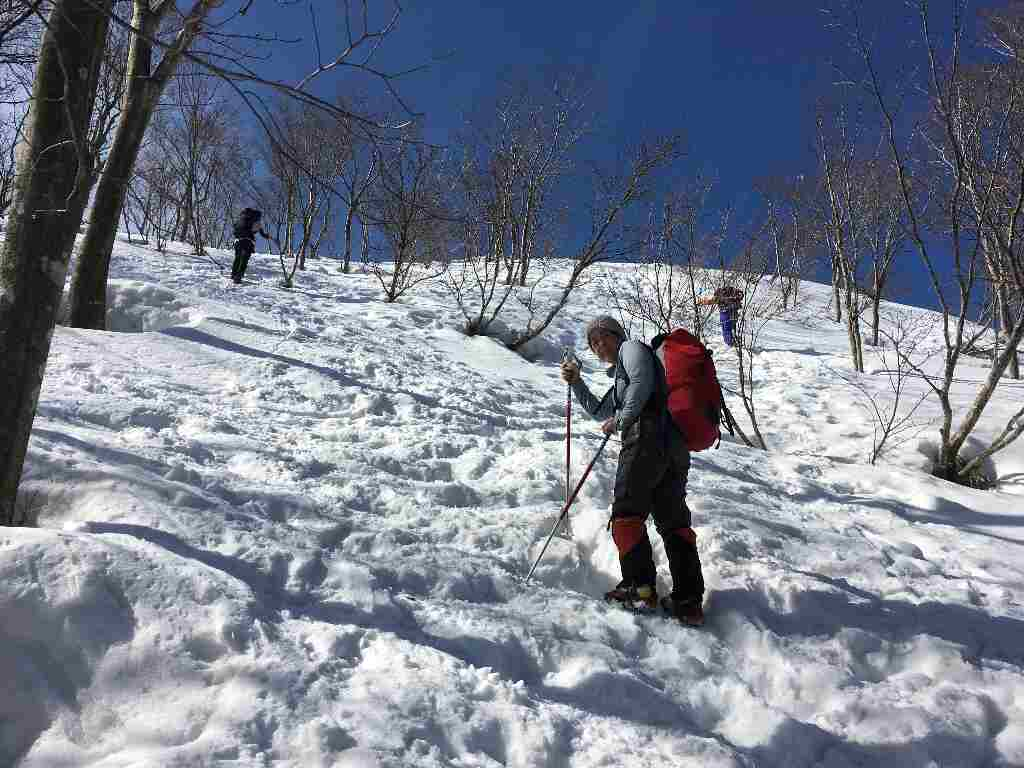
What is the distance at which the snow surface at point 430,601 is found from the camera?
6.01 feet

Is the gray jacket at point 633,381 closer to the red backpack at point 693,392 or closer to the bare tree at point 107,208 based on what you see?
the red backpack at point 693,392

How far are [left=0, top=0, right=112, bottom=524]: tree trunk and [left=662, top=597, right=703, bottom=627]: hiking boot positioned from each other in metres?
3.12

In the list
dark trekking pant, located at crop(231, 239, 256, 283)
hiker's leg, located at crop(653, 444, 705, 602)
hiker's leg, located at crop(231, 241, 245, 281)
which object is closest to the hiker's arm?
Result: hiker's leg, located at crop(653, 444, 705, 602)

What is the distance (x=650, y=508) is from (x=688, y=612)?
54 cm

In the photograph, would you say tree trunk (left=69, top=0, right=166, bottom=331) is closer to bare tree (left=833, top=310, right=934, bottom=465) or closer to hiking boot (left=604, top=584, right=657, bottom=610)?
hiking boot (left=604, top=584, right=657, bottom=610)

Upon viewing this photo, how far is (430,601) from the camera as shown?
8.73 feet

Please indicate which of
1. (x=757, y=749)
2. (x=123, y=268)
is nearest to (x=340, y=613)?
(x=757, y=749)

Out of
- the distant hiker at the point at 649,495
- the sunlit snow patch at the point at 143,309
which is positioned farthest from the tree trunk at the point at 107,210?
the distant hiker at the point at 649,495

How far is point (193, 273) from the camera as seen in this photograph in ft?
35.8

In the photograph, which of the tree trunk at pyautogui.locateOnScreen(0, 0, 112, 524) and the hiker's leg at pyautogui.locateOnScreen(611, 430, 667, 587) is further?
the hiker's leg at pyautogui.locateOnScreen(611, 430, 667, 587)

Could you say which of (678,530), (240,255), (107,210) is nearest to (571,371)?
(678,530)

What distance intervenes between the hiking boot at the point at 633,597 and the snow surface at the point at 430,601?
0.10 meters

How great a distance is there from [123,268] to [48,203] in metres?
9.64

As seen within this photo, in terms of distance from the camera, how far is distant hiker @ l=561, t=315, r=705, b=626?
284 centimetres
